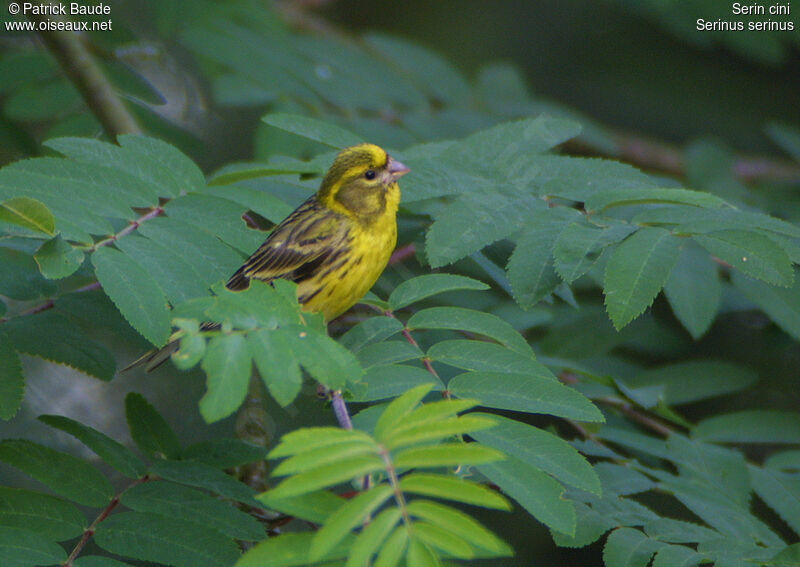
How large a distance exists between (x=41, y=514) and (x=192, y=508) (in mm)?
483

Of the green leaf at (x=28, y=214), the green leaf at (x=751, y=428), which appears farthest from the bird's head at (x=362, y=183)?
the green leaf at (x=751, y=428)

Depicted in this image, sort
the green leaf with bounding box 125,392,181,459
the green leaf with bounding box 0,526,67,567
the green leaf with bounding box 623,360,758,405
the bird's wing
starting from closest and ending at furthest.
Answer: the green leaf with bounding box 0,526,67,567
the green leaf with bounding box 125,392,181,459
the bird's wing
the green leaf with bounding box 623,360,758,405

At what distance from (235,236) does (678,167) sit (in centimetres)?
532

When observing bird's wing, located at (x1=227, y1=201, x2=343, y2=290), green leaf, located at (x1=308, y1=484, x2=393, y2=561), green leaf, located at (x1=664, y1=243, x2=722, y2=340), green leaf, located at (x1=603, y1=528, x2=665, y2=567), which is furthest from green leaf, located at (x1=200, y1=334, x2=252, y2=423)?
green leaf, located at (x1=664, y1=243, x2=722, y2=340)

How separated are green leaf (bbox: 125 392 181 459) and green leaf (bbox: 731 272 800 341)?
8.73 feet

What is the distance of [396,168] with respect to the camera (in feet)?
13.2

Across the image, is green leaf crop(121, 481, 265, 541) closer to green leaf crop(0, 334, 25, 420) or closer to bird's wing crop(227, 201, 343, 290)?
green leaf crop(0, 334, 25, 420)

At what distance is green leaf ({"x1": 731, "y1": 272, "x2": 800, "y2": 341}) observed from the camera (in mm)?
3900

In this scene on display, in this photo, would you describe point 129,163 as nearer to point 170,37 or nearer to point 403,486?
point 403,486

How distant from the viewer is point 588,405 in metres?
2.61

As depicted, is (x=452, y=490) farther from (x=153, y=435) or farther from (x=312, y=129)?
(x=312, y=129)

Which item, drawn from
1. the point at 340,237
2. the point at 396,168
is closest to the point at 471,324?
the point at 396,168

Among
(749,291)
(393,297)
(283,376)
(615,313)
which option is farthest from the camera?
(749,291)

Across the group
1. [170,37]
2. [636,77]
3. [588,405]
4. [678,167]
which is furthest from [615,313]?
[636,77]
